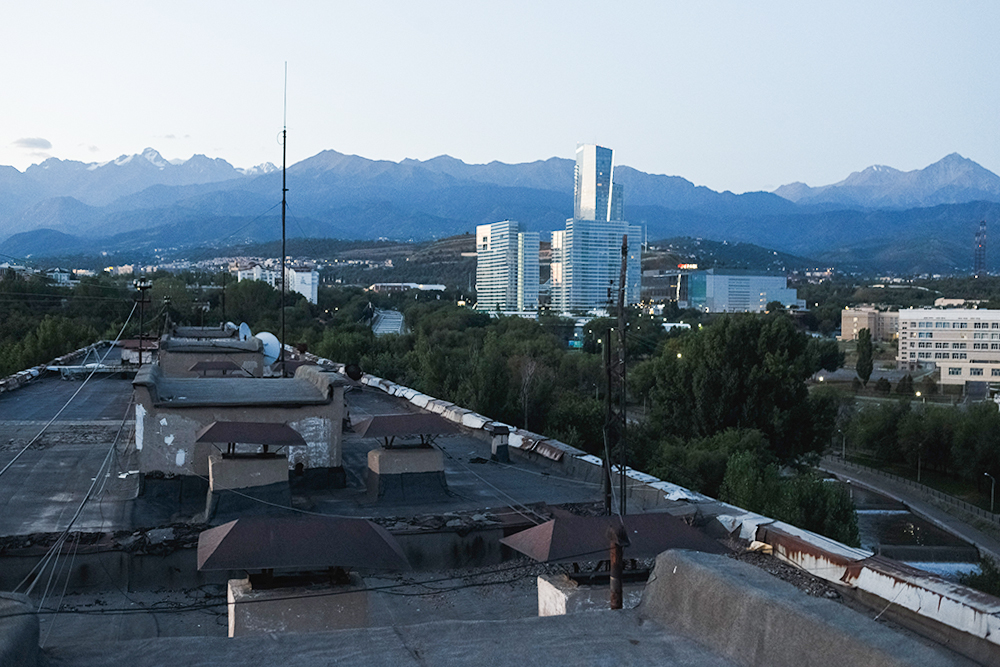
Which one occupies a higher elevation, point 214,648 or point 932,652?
point 932,652

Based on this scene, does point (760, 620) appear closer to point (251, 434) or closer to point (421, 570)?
point (421, 570)

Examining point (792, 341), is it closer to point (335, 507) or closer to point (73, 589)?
point (335, 507)

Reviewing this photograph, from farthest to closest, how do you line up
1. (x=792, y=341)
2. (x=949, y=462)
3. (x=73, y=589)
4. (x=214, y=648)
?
(x=949, y=462) < (x=792, y=341) < (x=73, y=589) < (x=214, y=648)

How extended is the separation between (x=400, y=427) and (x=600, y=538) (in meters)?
5.92

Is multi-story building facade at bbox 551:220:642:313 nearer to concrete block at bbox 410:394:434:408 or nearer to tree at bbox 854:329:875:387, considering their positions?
tree at bbox 854:329:875:387

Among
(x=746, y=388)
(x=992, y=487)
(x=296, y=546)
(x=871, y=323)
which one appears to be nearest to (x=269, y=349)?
(x=746, y=388)

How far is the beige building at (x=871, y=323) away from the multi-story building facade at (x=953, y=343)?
27.3 metres

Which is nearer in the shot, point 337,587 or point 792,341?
point 337,587

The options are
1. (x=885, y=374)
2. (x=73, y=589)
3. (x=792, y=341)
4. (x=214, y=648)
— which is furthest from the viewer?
(x=885, y=374)

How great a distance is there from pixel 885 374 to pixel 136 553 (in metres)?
106

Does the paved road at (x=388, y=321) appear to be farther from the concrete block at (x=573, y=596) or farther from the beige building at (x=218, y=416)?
the concrete block at (x=573, y=596)

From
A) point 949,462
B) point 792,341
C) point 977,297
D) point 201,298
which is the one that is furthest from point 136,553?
point 977,297

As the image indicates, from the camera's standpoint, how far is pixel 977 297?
183 meters

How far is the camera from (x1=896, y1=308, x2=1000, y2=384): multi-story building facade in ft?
333
